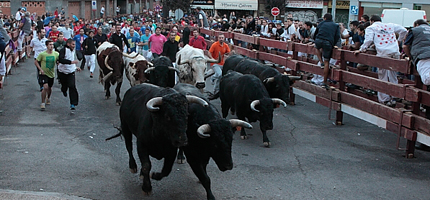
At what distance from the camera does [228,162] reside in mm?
6676

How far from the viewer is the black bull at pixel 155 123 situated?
21.2 feet

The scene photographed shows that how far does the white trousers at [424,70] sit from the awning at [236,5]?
4354 cm

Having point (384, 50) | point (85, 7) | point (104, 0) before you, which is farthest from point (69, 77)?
point (104, 0)

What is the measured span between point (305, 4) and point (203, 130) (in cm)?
4642

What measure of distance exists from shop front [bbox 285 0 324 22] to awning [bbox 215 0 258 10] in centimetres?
345

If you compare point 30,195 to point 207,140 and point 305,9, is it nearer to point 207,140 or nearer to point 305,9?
point 207,140

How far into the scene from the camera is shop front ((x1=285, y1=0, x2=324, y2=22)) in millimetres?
49925

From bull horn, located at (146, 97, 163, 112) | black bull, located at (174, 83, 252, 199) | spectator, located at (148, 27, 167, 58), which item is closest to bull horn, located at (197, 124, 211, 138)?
black bull, located at (174, 83, 252, 199)

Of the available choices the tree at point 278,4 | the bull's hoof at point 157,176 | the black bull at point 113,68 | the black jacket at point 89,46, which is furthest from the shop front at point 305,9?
the bull's hoof at point 157,176

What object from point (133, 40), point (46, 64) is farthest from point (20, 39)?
point (46, 64)

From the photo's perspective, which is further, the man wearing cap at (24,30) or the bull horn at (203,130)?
the man wearing cap at (24,30)

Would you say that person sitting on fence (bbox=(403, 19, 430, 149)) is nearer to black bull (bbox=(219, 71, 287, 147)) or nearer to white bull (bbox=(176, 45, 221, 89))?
black bull (bbox=(219, 71, 287, 147))

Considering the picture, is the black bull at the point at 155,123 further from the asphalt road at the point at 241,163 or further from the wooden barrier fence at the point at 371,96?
the wooden barrier fence at the point at 371,96

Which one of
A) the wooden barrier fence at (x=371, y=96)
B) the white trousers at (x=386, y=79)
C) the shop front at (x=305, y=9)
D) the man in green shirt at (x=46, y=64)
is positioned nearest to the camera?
the wooden barrier fence at (x=371, y=96)
